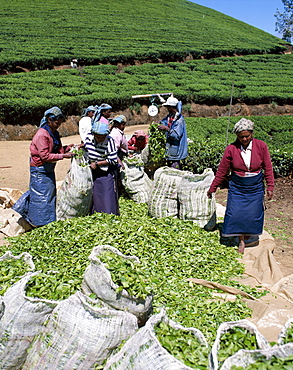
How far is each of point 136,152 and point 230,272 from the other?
11.6 ft

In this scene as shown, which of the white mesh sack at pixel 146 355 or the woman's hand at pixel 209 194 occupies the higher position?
the woman's hand at pixel 209 194

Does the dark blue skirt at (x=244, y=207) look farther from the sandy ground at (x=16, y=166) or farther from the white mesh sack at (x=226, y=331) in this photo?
the sandy ground at (x=16, y=166)

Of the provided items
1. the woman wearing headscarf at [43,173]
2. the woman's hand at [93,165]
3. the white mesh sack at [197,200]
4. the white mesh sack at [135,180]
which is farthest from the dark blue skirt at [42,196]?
the white mesh sack at [197,200]

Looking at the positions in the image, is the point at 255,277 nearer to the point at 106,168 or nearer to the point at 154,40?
the point at 106,168

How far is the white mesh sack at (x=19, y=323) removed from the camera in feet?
7.72

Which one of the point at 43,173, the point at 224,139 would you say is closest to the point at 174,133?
the point at 43,173

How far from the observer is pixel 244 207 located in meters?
4.13

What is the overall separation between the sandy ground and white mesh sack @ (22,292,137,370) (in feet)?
15.3

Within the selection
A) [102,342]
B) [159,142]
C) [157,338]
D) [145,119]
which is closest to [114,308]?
[102,342]

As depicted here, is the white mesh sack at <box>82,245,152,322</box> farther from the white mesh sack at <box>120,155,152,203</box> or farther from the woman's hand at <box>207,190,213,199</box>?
the white mesh sack at <box>120,155,152,203</box>

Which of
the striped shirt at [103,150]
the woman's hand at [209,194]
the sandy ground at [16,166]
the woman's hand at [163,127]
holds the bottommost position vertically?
the sandy ground at [16,166]

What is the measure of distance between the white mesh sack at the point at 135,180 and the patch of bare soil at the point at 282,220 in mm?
1492

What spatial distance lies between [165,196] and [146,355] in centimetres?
285

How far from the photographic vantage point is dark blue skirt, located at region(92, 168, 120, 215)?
4625mm
